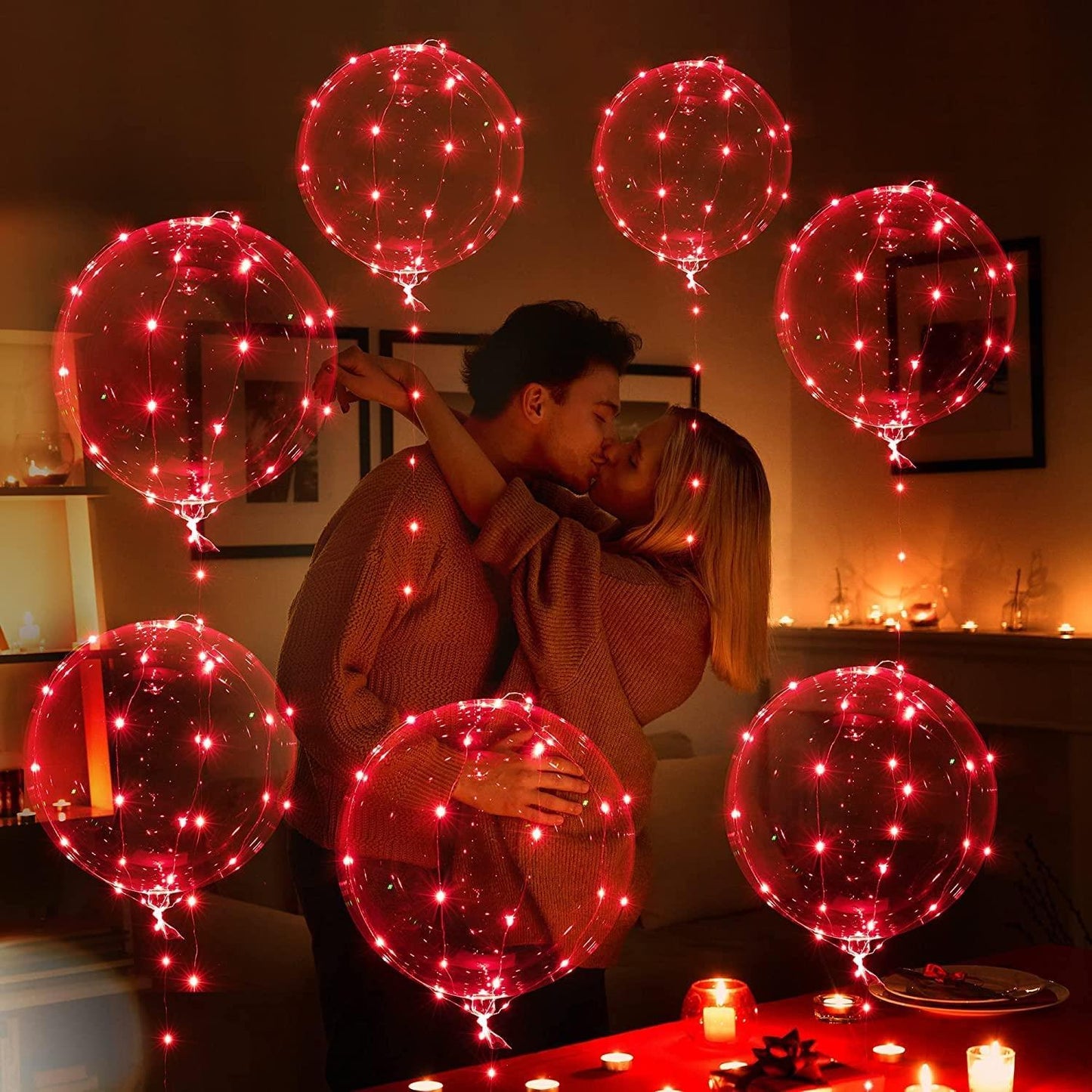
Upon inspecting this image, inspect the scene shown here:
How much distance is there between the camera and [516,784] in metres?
1.67

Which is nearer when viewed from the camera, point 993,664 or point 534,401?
Result: point 534,401

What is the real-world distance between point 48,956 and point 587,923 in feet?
4.84

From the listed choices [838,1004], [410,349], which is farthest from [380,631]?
[410,349]

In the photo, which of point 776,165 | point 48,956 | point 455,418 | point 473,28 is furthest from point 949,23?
point 48,956

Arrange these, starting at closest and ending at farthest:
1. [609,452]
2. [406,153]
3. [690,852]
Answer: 1. [406,153]
2. [609,452]
3. [690,852]

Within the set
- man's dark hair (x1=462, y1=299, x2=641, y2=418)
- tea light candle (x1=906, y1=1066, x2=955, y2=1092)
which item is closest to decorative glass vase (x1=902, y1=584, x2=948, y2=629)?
man's dark hair (x1=462, y1=299, x2=641, y2=418)

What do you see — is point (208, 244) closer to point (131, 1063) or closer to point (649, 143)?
point (649, 143)

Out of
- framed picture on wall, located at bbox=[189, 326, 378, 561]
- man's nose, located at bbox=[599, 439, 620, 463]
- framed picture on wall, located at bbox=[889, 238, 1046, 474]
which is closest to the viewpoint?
man's nose, located at bbox=[599, 439, 620, 463]

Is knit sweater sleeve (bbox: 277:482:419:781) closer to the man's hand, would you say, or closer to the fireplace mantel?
the man's hand

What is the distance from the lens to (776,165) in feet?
8.04

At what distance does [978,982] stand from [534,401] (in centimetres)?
108

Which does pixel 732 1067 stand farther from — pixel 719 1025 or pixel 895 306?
pixel 895 306

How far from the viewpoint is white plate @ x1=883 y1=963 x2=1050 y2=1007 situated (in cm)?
199

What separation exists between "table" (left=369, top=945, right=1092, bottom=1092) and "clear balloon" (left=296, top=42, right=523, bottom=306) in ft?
3.80
